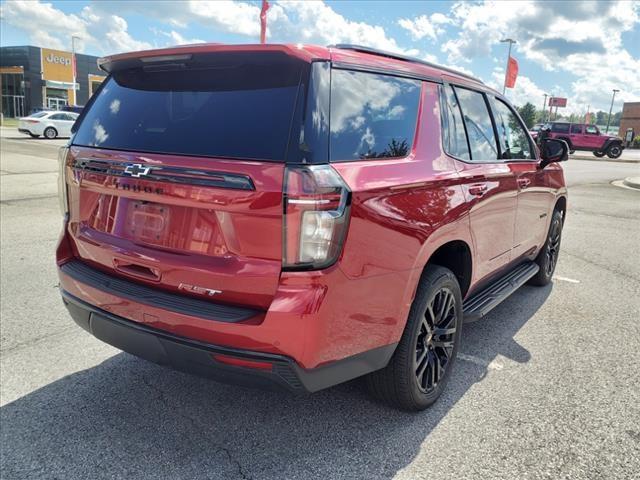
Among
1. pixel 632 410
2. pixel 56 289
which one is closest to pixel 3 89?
pixel 56 289

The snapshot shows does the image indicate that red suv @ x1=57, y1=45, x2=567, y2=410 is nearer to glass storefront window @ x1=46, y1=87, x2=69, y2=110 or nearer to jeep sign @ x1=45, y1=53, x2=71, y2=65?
glass storefront window @ x1=46, y1=87, x2=69, y2=110

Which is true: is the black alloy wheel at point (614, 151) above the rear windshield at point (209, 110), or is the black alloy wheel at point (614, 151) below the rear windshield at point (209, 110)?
below

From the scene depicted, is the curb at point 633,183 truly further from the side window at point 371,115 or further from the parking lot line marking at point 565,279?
the side window at point 371,115

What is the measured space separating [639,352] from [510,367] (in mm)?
1081

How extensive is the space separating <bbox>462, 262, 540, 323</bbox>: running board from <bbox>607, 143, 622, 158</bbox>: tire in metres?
30.1

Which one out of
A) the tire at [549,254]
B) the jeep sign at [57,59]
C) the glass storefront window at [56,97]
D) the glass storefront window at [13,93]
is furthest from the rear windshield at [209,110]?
the glass storefront window at [13,93]

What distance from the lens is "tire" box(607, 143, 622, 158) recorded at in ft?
98.5

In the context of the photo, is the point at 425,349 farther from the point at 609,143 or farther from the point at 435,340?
the point at 609,143

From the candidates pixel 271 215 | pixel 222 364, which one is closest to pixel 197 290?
pixel 222 364

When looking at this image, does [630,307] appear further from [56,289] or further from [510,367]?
[56,289]

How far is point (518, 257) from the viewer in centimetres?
432

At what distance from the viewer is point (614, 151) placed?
30.2 m

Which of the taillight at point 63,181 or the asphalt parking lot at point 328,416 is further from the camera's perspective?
the taillight at point 63,181

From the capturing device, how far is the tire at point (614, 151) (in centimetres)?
3003
